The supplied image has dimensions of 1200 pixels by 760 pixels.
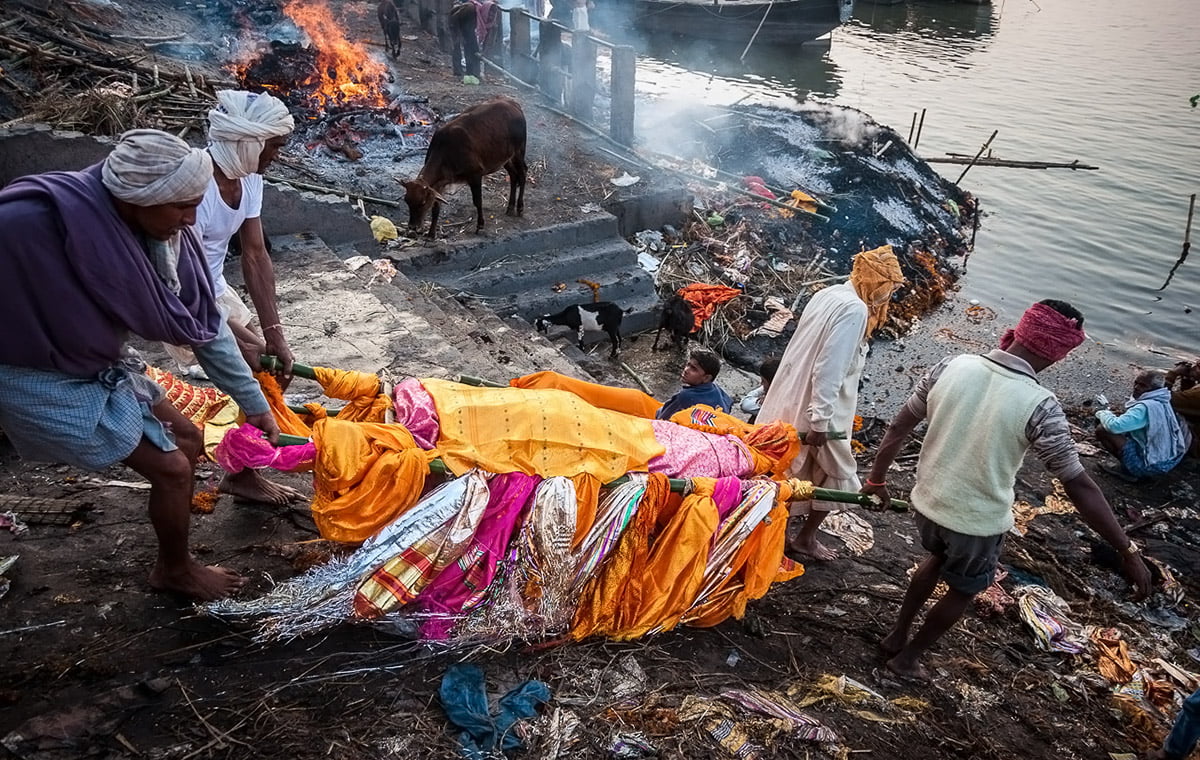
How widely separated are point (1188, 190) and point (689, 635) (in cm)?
1887

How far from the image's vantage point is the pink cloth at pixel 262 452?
277cm

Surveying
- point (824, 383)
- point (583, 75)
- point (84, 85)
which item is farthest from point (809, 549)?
point (583, 75)

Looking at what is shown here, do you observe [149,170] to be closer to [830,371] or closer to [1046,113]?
[830,371]

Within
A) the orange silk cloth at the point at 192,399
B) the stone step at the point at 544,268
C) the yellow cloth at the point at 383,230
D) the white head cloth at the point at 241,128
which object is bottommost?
the stone step at the point at 544,268

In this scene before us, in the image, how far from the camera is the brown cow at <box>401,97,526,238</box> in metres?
8.23

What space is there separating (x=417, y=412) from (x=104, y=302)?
122 centimetres

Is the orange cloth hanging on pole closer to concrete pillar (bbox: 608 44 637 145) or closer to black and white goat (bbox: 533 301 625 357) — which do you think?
black and white goat (bbox: 533 301 625 357)

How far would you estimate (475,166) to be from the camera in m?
8.47

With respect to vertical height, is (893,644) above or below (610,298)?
above

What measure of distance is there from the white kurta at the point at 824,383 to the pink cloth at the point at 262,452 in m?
2.63

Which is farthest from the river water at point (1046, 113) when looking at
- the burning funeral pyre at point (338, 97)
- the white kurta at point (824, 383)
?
the white kurta at point (824, 383)

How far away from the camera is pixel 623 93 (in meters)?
12.5

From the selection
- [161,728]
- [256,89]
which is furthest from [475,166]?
Result: [161,728]

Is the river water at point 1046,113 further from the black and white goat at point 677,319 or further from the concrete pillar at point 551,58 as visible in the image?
the black and white goat at point 677,319
